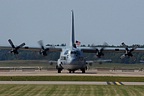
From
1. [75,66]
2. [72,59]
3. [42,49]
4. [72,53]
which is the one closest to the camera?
[72,59]

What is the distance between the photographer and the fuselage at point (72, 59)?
238 ft

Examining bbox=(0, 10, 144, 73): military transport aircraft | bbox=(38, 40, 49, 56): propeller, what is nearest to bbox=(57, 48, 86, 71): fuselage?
bbox=(0, 10, 144, 73): military transport aircraft

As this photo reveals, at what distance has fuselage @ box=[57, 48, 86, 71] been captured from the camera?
7269cm

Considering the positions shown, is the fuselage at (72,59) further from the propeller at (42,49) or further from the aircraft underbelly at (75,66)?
the propeller at (42,49)

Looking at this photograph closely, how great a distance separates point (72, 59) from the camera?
72.4 meters

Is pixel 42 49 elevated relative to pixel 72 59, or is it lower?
elevated

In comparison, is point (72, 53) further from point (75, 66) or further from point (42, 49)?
point (42, 49)

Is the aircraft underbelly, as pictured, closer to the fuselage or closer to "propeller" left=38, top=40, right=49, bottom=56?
the fuselage

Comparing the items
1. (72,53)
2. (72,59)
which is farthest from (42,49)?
(72,59)

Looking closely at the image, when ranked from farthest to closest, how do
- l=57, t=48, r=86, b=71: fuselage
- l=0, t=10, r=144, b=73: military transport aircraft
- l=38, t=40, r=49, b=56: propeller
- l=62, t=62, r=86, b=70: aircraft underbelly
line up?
l=38, t=40, r=49, b=56: propeller → l=62, t=62, r=86, b=70: aircraft underbelly → l=0, t=10, r=144, b=73: military transport aircraft → l=57, t=48, r=86, b=71: fuselage

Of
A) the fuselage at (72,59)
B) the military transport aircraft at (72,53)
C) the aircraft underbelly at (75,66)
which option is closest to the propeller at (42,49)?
the military transport aircraft at (72,53)

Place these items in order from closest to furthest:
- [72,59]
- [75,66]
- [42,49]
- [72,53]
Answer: [72,59]
[72,53]
[75,66]
[42,49]

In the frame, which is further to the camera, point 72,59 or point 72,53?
point 72,53

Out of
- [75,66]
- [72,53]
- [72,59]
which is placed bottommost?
[75,66]
